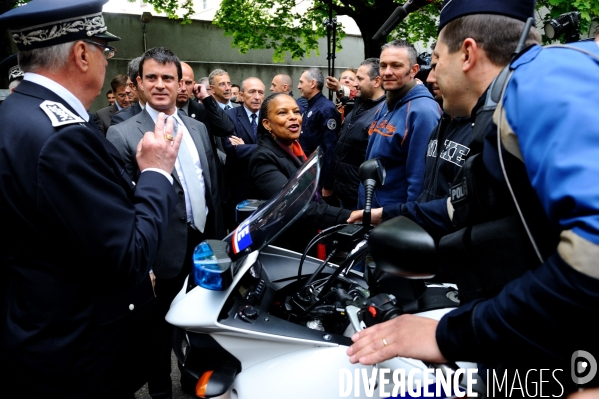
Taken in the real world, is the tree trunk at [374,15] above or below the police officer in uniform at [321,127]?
above

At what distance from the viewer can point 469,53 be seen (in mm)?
1576

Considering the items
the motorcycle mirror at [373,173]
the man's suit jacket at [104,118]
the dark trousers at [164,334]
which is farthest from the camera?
the man's suit jacket at [104,118]

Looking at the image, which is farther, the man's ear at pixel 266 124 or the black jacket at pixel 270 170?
the man's ear at pixel 266 124

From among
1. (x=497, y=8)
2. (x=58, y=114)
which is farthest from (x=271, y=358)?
(x=497, y=8)

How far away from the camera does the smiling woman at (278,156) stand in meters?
3.24

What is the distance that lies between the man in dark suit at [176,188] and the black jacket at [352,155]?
1.79 m

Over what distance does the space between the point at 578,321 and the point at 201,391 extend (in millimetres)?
1162

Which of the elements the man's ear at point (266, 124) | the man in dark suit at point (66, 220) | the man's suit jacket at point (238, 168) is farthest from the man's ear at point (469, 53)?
the man's suit jacket at point (238, 168)

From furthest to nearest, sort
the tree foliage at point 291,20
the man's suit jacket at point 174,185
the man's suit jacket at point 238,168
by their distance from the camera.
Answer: the tree foliage at point 291,20 < the man's suit jacket at point 238,168 < the man's suit jacket at point 174,185

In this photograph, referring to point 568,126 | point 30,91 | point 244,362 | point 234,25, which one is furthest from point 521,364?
point 234,25

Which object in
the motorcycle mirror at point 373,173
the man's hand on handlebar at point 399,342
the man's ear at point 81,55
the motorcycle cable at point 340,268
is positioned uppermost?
the man's ear at point 81,55

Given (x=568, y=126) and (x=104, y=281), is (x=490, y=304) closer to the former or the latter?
A: (x=568, y=126)

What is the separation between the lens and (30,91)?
1.71m

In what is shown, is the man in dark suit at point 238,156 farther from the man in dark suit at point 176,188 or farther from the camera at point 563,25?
the camera at point 563,25
